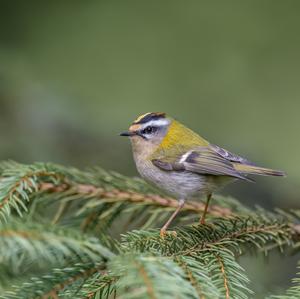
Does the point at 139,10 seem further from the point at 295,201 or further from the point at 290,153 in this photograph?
the point at 295,201

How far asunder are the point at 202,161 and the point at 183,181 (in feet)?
0.42

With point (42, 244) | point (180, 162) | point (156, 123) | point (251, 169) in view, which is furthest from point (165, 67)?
point (42, 244)

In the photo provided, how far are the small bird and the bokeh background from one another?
571 millimetres

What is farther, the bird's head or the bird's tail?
the bird's head

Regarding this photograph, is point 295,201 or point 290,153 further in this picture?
point 290,153

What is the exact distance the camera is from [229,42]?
14.5 feet

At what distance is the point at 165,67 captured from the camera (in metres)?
4.49

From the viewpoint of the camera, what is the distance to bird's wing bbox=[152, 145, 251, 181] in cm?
243

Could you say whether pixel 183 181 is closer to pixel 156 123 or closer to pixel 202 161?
pixel 202 161

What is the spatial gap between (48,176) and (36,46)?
6.76 feet

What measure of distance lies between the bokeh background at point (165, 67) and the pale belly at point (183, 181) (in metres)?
0.78

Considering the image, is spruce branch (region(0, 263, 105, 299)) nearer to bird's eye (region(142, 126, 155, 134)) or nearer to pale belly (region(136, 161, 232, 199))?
pale belly (region(136, 161, 232, 199))

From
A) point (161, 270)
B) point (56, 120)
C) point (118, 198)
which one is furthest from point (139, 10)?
point (161, 270)

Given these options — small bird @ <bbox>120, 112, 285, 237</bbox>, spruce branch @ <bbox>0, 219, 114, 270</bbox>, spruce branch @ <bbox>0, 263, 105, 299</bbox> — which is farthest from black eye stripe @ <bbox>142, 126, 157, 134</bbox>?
spruce branch @ <bbox>0, 219, 114, 270</bbox>
